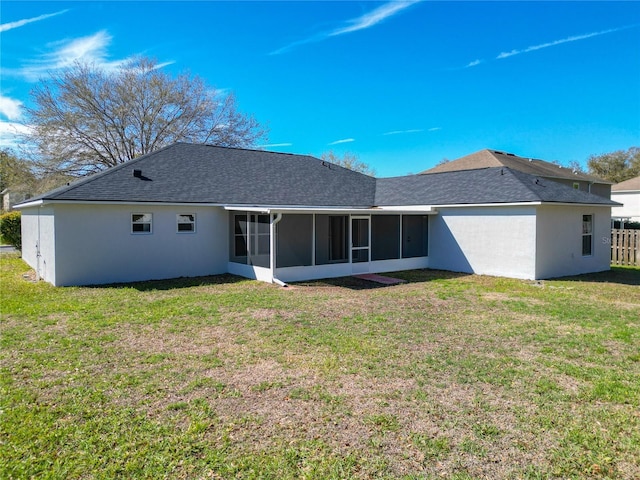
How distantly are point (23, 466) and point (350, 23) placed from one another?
18.6 metres

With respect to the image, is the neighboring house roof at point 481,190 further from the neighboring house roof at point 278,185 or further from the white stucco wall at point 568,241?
the white stucco wall at point 568,241

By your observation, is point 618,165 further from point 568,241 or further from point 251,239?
point 251,239

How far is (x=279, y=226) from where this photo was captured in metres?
14.8

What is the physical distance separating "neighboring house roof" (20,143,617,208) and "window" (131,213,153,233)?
0.57 metres

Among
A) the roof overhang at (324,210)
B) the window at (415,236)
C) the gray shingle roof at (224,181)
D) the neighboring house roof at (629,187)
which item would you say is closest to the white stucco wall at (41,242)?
the gray shingle roof at (224,181)

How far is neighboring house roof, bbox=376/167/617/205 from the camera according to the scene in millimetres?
14170

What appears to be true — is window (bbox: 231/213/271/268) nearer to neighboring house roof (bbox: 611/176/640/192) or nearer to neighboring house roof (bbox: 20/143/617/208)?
neighboring house roof (bbox: 20/143/617/208)

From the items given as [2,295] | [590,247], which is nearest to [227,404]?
[2,295]

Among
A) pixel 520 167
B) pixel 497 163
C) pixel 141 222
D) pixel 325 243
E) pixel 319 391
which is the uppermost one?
pixel 497 163

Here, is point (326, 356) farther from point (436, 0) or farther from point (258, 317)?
point (436, 0)

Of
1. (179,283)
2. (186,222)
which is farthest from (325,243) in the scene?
(179,283)

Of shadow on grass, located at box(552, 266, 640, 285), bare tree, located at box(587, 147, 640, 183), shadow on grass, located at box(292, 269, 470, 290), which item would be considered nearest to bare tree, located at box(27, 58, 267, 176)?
shadow on grass, located at box(292, 269, 470, 290)

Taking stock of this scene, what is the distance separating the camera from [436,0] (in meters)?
15.4

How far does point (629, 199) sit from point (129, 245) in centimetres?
3675
